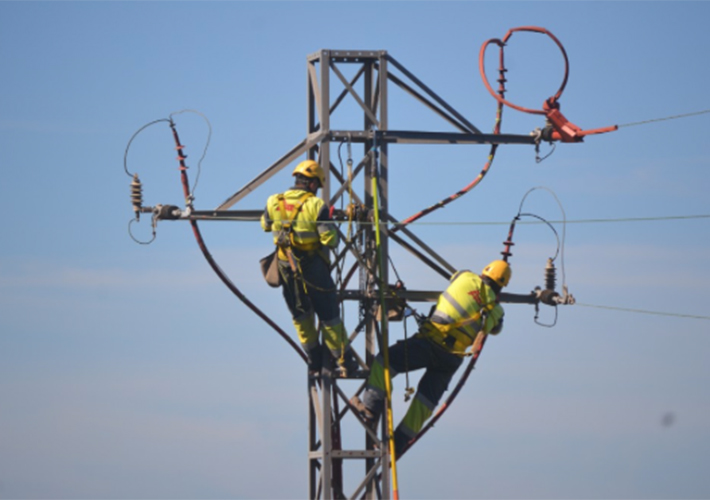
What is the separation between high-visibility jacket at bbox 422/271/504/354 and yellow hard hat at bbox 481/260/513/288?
0.19 metres

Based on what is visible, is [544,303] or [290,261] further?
[544,303]

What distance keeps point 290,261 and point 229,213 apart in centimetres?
130

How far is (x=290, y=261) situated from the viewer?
63.9 feet

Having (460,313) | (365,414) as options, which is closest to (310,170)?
(460,313)

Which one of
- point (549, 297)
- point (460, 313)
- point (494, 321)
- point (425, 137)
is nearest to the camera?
point (460, 313)

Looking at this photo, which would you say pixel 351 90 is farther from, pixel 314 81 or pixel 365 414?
pixel 365 414

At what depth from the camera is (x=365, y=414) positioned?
2005 centimetres

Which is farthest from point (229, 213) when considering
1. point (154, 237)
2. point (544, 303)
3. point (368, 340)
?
point (544, 303)

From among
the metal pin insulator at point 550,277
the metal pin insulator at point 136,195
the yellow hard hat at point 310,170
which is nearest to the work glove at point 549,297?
the metal pin insulator at point 550,277

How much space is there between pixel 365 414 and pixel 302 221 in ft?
8.56

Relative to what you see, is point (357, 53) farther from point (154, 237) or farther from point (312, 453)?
point (312, 453)

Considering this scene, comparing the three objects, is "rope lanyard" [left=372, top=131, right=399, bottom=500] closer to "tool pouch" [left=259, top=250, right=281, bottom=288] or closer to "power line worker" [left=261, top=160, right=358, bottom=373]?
"power line worker" [left=261, top=160, right=358, bottom=373]

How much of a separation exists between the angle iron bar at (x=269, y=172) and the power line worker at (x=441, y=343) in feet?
8.36

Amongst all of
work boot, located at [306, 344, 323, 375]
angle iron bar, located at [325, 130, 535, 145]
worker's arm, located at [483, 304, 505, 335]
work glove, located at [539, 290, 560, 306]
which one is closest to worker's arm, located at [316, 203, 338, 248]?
angle iron bar, located at [325, 130, 535, 145]
